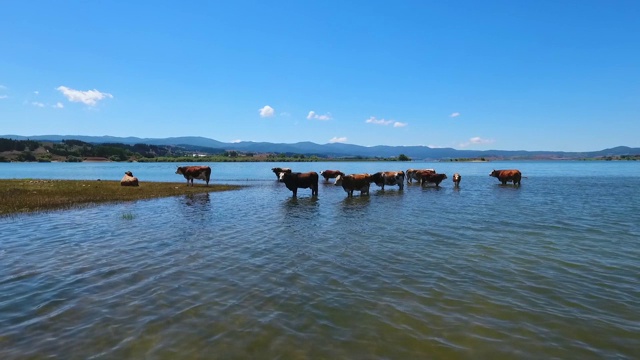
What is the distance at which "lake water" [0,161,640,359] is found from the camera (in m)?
5.65

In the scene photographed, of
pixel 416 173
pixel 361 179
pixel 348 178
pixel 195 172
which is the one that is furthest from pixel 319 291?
pixel 416 173

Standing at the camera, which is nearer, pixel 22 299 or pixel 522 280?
pixel 22 299

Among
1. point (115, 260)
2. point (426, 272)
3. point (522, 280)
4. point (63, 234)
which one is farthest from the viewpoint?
point (63, 234)

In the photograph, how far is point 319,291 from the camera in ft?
26.2

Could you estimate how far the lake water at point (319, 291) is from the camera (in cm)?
565

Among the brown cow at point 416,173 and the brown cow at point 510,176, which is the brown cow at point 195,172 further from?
the brown cow at point 510,176

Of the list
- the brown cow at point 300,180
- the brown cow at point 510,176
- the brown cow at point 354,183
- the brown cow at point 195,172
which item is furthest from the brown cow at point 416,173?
the brown cow at point 195,172

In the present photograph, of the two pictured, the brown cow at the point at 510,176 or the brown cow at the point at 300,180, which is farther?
the brown cow at the point at 510,176

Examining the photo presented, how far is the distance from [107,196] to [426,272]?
81.6 ft

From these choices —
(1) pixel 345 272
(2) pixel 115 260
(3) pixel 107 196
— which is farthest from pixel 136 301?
(3) pixel 107 196

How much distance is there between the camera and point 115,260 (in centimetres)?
1020

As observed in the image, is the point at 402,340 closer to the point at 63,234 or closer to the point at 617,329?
the point at 617,329

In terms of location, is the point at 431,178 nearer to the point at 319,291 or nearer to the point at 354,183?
the point at 354,183

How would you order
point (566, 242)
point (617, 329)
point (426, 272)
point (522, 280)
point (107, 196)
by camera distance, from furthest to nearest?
point (107, 196), point (566, 242), point (426, 272), point (522, 280), point (617, 329)
